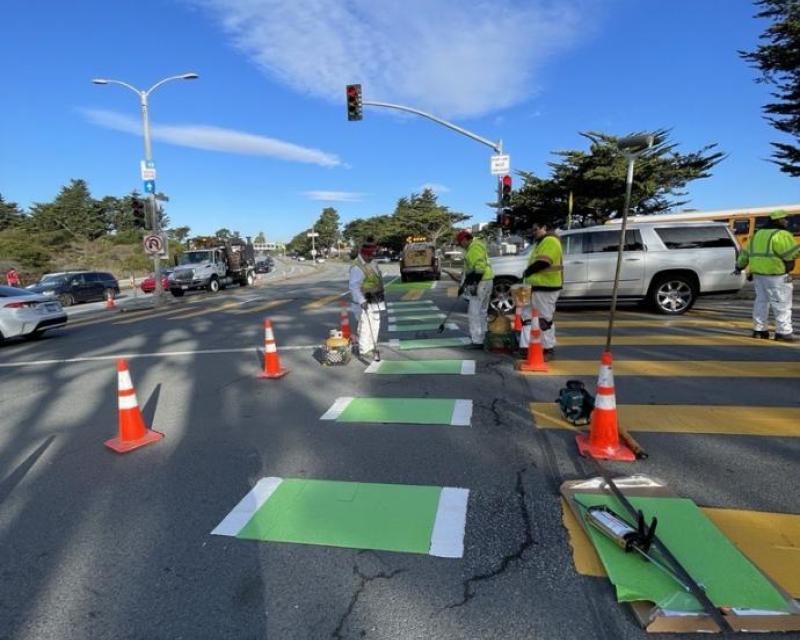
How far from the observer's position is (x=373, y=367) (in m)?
7.19

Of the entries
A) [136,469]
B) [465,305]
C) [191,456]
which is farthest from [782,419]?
[465,305]

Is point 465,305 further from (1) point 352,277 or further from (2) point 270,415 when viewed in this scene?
(2) point 270,415

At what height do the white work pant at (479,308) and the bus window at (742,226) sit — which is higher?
the bus window at (742,226)

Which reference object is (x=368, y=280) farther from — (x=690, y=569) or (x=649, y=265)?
(x=649, y=265)

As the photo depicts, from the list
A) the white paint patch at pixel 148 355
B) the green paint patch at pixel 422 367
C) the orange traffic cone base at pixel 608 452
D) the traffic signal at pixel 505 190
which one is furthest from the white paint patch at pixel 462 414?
the traffic signal at pixel 505 190

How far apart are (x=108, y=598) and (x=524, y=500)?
2487mm

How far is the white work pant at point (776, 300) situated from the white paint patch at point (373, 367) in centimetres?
609

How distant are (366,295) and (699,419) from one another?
475 cm

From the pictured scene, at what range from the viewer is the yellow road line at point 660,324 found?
9111mm

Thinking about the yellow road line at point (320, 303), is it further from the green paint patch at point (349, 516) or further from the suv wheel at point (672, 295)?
the green paint patch at point (349, 516)

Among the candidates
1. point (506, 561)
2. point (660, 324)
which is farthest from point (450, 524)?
point (660, 324)

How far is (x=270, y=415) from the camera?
5301 millimetres

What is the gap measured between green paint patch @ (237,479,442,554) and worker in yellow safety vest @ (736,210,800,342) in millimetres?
6976

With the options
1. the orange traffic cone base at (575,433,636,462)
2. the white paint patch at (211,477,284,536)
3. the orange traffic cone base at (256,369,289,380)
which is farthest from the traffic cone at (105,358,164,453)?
the orange traffic cone base at (575,433,636,462)
